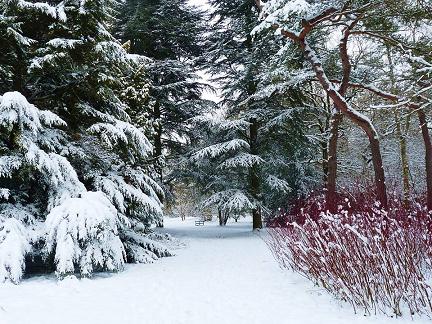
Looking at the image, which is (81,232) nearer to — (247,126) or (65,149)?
(65,149)

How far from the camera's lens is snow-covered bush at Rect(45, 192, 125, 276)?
596 centimetres

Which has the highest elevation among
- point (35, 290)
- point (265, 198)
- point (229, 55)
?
point (229, 55)

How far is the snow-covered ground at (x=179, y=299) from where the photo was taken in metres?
4.04

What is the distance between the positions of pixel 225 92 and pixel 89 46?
878 cm

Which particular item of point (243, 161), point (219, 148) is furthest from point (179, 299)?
point (219, 148)

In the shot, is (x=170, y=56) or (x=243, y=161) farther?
(x=170, y=56)

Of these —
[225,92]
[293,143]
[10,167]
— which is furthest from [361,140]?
[10,167]

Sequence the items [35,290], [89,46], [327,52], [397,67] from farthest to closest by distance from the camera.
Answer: [327,52], [397,67], [89,46], [35,290]

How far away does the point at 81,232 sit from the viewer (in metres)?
5.99

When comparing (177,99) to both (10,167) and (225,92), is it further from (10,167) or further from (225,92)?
(10,167)

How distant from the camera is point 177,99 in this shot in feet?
55.7

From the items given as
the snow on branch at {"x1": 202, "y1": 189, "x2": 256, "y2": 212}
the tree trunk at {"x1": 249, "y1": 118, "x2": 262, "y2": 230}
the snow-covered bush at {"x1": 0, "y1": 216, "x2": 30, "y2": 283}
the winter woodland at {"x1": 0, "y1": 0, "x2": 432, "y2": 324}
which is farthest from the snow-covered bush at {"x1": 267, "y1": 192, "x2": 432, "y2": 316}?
the tree trunk at {"x1": 249, "y1": 118, "x2": 262, "y2": 230}

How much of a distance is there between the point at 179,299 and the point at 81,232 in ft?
7.15

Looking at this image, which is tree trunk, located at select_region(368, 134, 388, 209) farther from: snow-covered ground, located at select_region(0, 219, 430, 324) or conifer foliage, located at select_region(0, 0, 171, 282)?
conifer foliage, located at select_region(0, 0, 171, 282)
